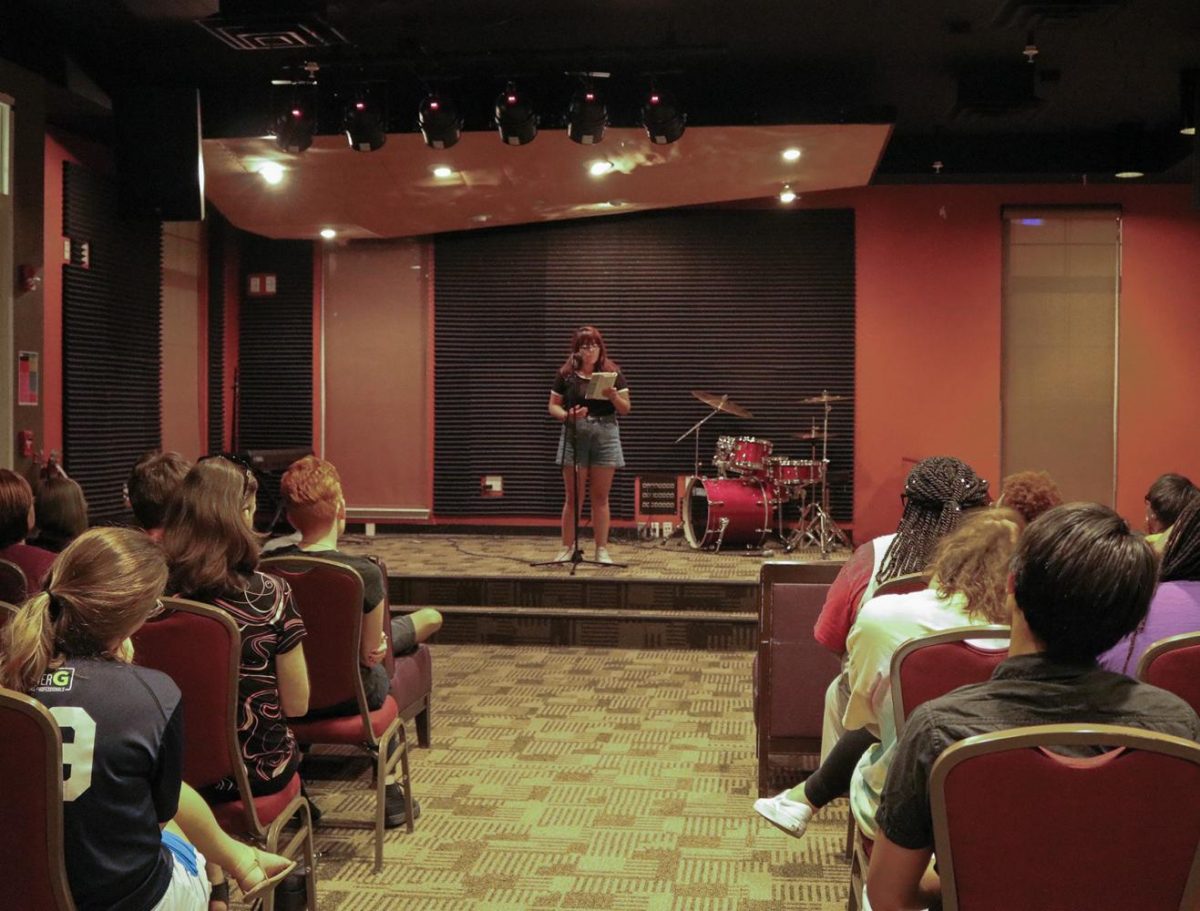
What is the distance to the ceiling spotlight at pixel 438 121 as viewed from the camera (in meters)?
6.85

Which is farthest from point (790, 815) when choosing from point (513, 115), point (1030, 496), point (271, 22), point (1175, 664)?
point (513, 115)

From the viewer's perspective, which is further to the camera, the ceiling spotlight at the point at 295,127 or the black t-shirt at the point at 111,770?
the ceiling spotlight at the point at 295,127

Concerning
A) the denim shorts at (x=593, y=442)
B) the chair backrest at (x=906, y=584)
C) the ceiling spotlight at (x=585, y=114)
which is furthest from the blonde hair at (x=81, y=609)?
the denim shorts at (x=593, y=442)

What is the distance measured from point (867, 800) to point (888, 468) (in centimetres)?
736

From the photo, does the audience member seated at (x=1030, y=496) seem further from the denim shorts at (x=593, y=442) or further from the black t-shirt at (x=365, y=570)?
the denim shorts at (x=593, y=442)

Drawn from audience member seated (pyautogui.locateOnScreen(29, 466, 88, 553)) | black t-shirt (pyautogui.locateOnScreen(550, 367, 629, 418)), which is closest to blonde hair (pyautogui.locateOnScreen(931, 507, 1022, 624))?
audience member seated (pyautogui.locateOnScreen(29, 466, 88, 553))

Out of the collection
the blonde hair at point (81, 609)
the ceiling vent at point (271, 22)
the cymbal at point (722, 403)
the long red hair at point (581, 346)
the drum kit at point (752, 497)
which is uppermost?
the ceiling vent at point (271, 22)

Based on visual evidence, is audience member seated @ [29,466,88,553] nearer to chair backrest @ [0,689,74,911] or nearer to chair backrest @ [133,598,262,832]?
chair backrest @ [133,598,262,832]

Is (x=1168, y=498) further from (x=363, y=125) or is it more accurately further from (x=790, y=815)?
(x=363, y=125)

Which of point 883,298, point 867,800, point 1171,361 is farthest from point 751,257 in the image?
point 867,800

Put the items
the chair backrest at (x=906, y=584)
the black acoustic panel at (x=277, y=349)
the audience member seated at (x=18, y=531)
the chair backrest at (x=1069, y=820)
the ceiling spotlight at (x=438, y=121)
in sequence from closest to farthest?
the chair backrest at (x=1069, y=820), the chair backrest at (x=906, y=584), the audience member seated at (x=18, y=531), the ceiling spotlight at (x=438, y=121), the black acoustic panel at (x=277, y=349)

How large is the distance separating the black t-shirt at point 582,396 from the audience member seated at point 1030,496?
416 centimetres

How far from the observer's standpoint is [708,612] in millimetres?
6922

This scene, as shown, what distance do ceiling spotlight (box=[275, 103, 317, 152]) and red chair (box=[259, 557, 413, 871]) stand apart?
438 centimetres
